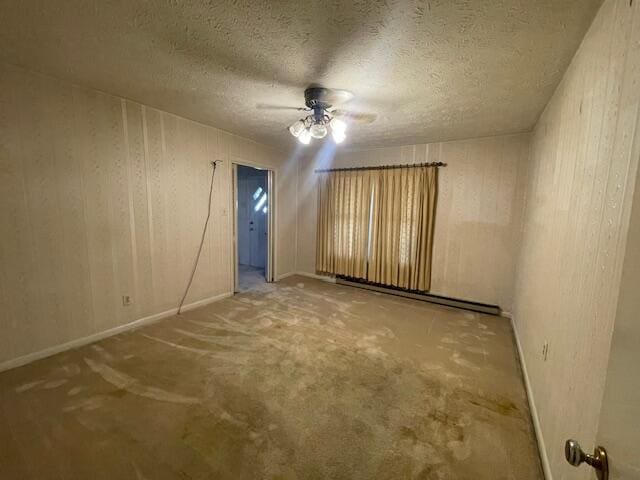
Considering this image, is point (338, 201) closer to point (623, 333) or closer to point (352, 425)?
point (352, 425)

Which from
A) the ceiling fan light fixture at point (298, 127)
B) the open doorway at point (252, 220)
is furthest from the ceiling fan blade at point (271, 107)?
the open doorway at point (252, 220)

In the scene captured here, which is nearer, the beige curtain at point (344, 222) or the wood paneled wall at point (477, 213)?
the wood paneled wall at point (477, 213)

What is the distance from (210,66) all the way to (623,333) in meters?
2.51

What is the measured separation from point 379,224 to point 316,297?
5.17ft

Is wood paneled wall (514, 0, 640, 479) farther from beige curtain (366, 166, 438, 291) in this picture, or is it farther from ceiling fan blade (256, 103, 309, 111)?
ceiling fan blade (256, 103, 309, 111)

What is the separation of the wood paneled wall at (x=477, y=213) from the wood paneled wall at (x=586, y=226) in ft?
5.06

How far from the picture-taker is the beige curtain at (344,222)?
180 inches

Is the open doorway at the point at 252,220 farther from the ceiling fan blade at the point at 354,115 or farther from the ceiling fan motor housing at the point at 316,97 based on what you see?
the ceiling fan motor housing at the point at 316,97

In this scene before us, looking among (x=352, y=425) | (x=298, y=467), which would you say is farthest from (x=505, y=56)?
(x=298, y=467)

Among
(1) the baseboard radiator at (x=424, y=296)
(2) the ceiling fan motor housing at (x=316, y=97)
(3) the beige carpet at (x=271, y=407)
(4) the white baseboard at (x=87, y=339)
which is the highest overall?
(2) the ceiling fan motor housing at (x=316, y=97)

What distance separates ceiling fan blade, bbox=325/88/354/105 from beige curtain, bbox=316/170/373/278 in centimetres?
210

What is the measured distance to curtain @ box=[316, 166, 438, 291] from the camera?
4.05 meters

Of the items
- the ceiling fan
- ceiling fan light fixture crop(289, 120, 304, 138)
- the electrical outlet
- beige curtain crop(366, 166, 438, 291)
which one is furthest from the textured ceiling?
the electrical outlet

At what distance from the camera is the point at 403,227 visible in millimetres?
4230
